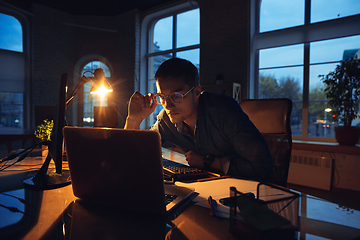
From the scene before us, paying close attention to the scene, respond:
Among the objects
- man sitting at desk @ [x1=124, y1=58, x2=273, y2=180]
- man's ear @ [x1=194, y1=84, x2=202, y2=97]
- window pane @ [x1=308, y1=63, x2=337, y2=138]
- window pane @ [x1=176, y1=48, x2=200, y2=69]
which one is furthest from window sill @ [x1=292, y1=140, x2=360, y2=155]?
window pane @ [x1=176, y1=48, x2=200, y2=69]

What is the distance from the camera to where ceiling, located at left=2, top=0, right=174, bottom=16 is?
564 cm

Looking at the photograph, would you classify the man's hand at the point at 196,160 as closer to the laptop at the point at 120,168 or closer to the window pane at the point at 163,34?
the laptop at the point at 120,168

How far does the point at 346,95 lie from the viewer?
3016mm

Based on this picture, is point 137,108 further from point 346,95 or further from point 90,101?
point 90,101

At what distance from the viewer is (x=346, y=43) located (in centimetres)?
362

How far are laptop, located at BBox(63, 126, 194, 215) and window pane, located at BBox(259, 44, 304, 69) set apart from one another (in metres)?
4.15

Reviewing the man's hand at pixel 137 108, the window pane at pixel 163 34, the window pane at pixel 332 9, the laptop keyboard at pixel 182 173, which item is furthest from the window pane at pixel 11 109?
the window pane at pixel 332 9

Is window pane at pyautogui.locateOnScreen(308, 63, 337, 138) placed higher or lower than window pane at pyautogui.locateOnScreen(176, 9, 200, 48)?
lower

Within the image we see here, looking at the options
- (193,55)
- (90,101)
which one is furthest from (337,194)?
(90,101)

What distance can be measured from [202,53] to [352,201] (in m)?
3.70

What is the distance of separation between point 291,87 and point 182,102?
348cm

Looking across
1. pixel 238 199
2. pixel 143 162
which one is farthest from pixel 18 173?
pixel 238 199

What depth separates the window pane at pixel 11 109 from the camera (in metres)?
5.65

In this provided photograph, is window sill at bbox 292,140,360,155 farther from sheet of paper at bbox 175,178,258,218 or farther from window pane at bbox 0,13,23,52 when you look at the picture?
window pane at bbox 0,13,23,52
